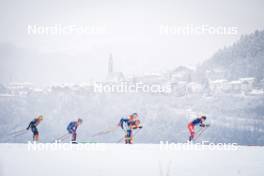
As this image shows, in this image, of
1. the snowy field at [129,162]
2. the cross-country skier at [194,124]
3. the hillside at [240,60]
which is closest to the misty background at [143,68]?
the hillside at [240,60]

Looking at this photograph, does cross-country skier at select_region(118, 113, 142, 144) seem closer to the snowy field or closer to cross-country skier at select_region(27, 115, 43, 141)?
the snowy field

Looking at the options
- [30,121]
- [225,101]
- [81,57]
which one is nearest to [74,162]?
[30,121]

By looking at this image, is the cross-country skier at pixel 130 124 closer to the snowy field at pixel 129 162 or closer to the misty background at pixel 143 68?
the misty background at pixel 143 68

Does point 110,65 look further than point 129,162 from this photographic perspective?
Yes

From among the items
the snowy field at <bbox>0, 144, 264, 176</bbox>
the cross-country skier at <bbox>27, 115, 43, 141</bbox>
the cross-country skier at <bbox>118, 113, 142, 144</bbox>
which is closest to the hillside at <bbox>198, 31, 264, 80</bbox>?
the cross-country skier at <bbox>118, 113, 142, 144</bbox>

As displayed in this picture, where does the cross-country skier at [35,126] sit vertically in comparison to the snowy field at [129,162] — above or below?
above

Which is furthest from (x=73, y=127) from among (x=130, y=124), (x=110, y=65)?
(x=110, y=65)

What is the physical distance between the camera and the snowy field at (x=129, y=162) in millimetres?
3789

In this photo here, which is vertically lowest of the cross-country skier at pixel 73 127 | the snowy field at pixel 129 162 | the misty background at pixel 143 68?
the snowy field at pixel 129 162

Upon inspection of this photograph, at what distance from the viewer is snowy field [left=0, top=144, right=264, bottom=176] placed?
149 inches

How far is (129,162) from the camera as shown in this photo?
160 inches

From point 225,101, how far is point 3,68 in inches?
154

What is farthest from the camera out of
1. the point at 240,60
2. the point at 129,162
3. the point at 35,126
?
the point at 240,60

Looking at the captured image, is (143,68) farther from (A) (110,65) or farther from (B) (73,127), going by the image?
(B) (73,127)
